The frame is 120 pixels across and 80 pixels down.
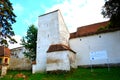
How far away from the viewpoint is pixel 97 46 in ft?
89.6

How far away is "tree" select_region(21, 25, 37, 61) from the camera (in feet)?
114

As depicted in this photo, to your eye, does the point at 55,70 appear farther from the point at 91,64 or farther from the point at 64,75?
the point at 91,64

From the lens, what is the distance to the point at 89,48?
28.0 meters

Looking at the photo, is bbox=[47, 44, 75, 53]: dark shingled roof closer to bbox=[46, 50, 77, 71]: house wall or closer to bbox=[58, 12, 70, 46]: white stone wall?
bbox=[46, 50, 77, 71]: house wall

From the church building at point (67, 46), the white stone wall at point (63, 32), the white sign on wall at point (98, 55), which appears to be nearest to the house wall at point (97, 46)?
the church building at point (67, 46)

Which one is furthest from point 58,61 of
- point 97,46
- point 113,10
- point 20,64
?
point 20,64

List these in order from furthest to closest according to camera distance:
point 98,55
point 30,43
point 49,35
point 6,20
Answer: point 30,43
point 49,35
point 98,55
point 6,20

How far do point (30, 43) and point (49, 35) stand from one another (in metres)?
7.26

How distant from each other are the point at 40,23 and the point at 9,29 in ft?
36.1

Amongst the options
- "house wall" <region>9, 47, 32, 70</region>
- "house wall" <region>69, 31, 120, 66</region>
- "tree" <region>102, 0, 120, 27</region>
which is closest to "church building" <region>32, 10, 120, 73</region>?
"house wall" <region>69, 31, 120, 66</region>

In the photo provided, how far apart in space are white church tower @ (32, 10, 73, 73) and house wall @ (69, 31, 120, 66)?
2336mm

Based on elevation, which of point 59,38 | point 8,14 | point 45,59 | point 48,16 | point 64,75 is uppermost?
point 48,16

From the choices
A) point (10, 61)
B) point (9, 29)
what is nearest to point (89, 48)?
point (9, 29)

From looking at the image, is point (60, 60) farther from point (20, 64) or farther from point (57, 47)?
point (20, 64)
